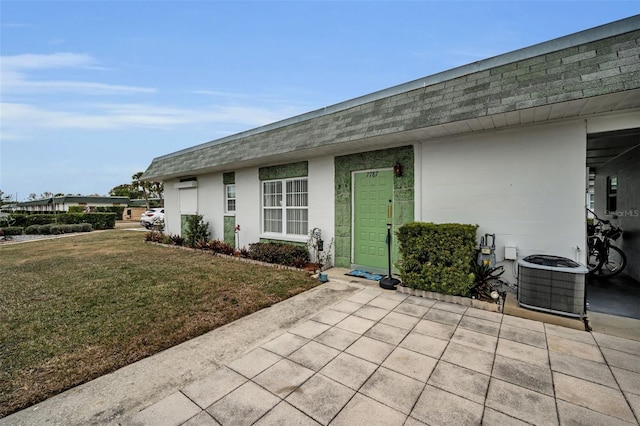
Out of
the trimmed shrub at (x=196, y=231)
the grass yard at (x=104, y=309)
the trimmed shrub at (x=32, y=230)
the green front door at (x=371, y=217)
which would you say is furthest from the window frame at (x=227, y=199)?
the trimmed shrub at (x=32, y=230)

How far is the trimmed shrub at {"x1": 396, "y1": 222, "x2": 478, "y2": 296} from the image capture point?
165 inches

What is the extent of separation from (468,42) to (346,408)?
345 inches

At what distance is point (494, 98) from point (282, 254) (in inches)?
217

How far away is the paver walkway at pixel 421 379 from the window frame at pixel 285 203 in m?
4.26

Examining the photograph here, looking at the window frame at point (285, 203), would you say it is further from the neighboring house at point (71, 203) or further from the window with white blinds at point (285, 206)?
the neighboring house at point (71, 203)

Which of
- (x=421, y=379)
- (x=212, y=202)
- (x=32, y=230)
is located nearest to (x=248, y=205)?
(x=212, y=202)

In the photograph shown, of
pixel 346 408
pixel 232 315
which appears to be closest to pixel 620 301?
pixel 346 408

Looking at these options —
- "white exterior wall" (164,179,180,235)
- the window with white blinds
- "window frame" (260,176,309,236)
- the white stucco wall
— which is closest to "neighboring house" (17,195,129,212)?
"white exterior wall" (164,179,180,235)

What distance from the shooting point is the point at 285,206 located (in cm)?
781

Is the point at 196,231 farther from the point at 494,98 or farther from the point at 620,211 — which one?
the point at 620,211

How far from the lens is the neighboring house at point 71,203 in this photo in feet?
102

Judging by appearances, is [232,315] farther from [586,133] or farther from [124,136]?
[124,136]

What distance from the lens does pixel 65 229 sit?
17.0 metres

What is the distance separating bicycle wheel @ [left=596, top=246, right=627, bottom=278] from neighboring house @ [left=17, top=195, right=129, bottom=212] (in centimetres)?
3942
